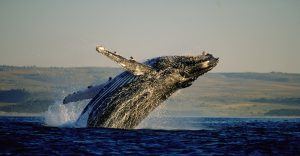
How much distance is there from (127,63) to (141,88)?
1.38 metres

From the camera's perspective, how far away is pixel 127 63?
76.7 ft

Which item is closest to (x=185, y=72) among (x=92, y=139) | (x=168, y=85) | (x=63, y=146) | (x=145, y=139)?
(x=168, y=85)

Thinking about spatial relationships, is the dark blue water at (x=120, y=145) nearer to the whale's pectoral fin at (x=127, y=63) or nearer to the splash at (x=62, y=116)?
the whale's pectoral fin at (x=127, y=63)

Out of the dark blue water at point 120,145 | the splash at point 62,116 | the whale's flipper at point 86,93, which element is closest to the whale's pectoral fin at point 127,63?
the whale's flipper at point 86,93

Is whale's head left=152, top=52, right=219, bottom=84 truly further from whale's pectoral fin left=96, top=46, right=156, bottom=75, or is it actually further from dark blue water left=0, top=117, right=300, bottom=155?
dark blue water left=0, top=117, right=300, bottom=155

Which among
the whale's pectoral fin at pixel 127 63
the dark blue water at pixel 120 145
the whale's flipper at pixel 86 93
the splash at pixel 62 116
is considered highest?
the whale's pectoral fin at pixel 127 63

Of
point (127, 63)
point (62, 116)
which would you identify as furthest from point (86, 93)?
point (62, 116)

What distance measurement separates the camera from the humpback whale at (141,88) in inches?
→ 945

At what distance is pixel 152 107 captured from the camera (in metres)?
24.8

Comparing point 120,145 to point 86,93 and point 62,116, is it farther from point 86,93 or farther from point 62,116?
point 62,116

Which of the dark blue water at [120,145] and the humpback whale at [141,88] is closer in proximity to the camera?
the dark blue water at [120,145]

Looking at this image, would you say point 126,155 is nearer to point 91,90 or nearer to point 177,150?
point 177,150

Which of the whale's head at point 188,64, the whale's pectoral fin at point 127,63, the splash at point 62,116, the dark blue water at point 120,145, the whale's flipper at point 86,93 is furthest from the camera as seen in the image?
the splash at point 62,116

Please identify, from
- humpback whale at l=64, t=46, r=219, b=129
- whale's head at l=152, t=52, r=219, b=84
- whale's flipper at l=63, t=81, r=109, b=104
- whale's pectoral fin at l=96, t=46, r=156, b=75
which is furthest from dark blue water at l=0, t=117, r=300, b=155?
whale's head at l=152, t=52, r=219, b=84
